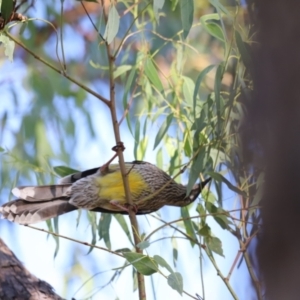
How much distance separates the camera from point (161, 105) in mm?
2686

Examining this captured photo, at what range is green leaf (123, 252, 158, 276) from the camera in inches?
68.7

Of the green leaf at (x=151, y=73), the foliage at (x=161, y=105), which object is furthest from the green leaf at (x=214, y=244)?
the green leaf at (x=151, y=73)

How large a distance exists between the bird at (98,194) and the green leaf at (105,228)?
28 mm

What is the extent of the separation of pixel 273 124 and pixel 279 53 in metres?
0.07

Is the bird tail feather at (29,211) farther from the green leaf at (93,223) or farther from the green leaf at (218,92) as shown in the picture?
Answer: the green leaf at (218,92)

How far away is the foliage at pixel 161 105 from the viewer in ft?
5.77

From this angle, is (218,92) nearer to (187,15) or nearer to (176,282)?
(187,15)

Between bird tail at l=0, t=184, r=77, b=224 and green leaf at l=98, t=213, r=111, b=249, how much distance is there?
11cm

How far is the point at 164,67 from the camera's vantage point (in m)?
4.57

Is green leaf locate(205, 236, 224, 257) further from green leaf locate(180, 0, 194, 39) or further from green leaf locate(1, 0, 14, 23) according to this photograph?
green leaf locate(1, 0, 14, 23)

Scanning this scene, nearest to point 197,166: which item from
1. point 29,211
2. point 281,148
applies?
point 29,211

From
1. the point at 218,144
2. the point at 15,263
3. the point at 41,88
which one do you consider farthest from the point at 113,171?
the point at 41,88

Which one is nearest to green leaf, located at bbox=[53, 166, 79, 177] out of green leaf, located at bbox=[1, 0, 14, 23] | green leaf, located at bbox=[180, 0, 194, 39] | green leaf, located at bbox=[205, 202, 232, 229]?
green leaf, located at bbox=[205, 202, 232, 229]

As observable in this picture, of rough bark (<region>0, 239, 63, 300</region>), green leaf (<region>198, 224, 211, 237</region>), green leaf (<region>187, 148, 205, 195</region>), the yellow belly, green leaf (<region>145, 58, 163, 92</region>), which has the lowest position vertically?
rough bark (<region>0, 239, 63, 300</region>)
